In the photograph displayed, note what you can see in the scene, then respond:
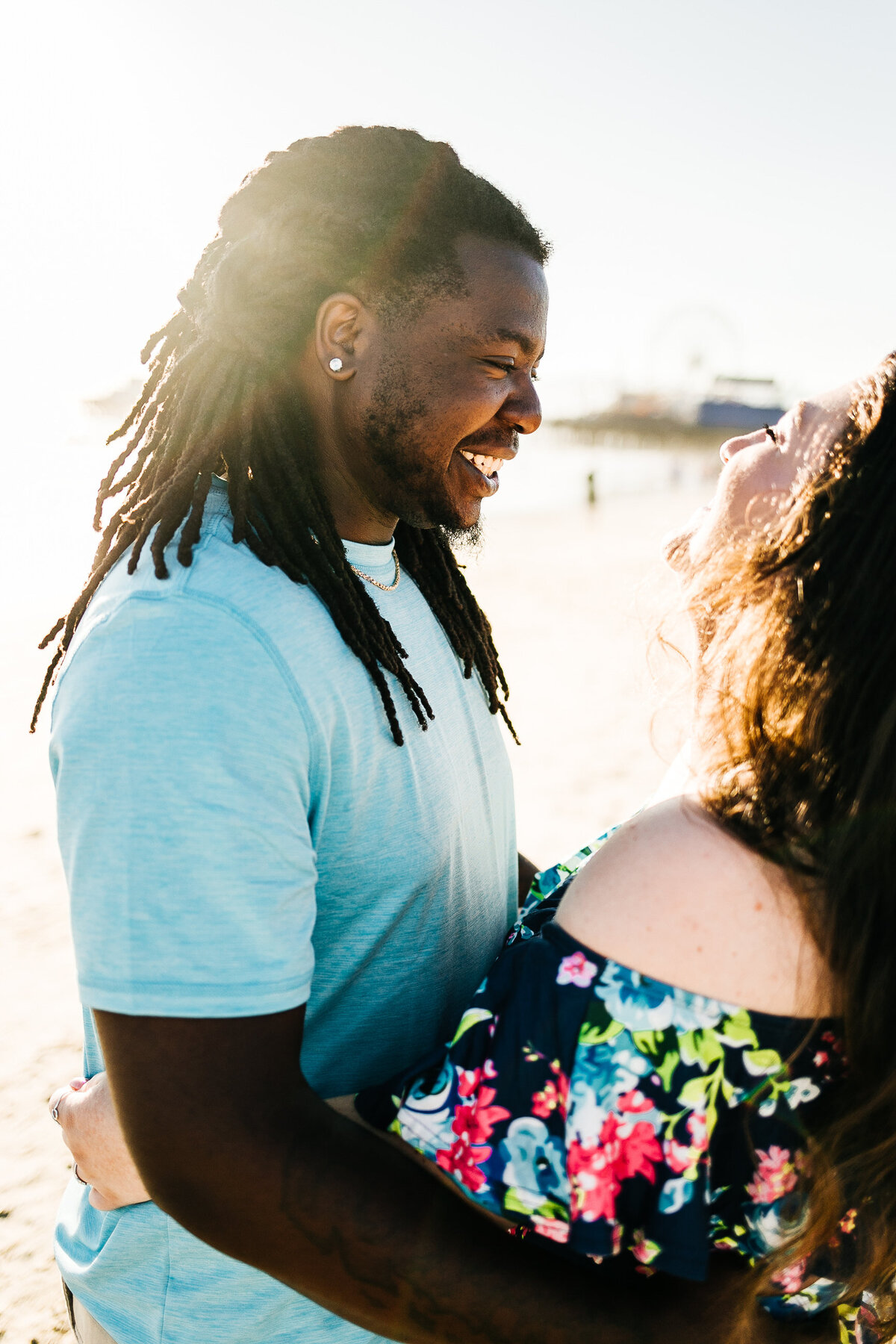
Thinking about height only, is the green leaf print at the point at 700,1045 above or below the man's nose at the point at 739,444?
below

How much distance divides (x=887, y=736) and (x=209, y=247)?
1.48 meters

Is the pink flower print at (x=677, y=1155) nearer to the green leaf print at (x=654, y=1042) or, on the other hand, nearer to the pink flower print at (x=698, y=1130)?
the pink flower print at (x=698, y=1130)

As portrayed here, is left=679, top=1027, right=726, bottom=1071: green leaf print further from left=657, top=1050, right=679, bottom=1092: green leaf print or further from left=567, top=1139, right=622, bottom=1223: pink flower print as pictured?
left=567, top=1139, right=622, bottom=1223: pink flower print

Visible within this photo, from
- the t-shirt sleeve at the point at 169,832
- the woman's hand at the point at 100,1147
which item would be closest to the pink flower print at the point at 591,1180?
the t-shirt sleeve at the point at 169,832

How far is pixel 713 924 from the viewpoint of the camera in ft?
3.65

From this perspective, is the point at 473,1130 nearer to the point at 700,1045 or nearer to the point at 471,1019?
the point at 471,1019

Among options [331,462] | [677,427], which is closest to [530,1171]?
[331,462]

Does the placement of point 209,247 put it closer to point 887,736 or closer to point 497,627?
point 887,736

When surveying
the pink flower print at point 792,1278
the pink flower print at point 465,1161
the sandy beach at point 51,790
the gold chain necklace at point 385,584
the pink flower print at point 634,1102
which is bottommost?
the sandy beach at point 51,790

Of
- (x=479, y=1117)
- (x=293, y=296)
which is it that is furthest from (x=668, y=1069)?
(x=293, y=296)

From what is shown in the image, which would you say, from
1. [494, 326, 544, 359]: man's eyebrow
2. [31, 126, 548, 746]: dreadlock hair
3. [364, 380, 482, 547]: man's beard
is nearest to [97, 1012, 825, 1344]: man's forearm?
[31, 126, 548, 746]: dreadlock hair

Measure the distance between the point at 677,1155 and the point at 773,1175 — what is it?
0.15 metres

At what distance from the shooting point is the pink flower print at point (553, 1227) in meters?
1.20

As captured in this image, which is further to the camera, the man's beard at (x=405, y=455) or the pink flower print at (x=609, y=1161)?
the man's beard at (x=405, y=455)
